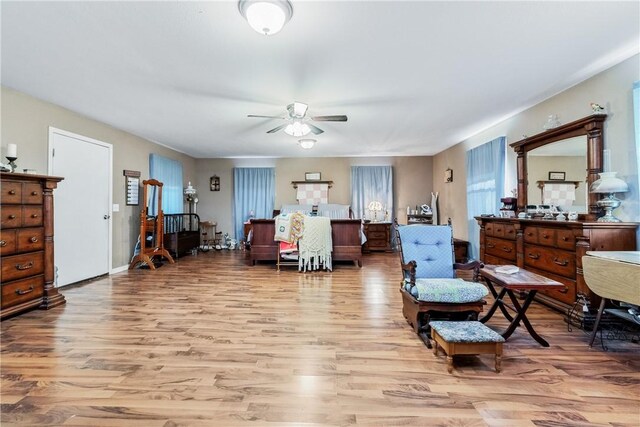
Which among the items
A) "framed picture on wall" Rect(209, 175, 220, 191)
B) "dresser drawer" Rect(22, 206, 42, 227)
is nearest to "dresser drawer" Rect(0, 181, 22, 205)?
"dresser drawer" Rect(22, 206, 42, 227)

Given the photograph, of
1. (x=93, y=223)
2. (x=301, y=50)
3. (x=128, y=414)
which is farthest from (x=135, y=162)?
(x=128, y=414)

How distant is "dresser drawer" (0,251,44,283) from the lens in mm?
2776

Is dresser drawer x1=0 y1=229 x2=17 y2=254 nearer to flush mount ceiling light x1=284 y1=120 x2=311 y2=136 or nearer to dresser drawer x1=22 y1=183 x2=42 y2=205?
dresser drawer x1=22 y1=183 x2=42 y2=205

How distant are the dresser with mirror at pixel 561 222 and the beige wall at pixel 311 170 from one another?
3.60 metres

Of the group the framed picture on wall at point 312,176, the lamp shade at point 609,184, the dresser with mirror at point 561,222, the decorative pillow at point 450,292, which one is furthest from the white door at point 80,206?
the lamp shade at point 609,184

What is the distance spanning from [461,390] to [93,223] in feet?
17.3

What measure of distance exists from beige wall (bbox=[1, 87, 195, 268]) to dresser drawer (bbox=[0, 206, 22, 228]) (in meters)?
0.93

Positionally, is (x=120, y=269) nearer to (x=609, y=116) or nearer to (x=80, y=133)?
(x=80, y=133)

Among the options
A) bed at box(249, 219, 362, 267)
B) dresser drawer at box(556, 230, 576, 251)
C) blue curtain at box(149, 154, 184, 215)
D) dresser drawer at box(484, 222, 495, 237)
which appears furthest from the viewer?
blue curtain at box(149, 154, 184, 215)

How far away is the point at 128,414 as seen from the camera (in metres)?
1.52

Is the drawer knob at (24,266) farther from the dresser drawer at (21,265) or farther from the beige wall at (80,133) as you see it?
the beige wall at (80,133)

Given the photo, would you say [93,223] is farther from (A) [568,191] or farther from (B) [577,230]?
(A) [568,191]

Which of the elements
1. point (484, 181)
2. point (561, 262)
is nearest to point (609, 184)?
point (561, 262)

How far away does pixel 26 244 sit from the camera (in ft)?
9.77
